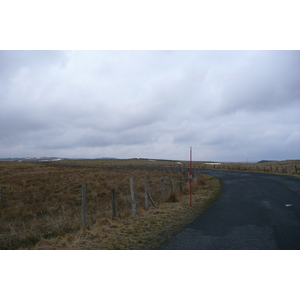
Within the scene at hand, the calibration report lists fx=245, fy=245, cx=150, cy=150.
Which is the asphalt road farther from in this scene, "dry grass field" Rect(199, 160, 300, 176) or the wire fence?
"dry grass field" Rect(199, 160, 300, 176)

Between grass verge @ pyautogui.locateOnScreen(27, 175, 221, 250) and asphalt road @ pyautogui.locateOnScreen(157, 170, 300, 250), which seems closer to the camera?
asphalt road @ pyautogui.locateOnScreen(157, 170, 300, 250)

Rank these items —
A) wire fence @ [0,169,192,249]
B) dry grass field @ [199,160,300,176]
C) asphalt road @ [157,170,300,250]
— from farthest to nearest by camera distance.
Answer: dry grass field @ [199,160,300,176]
wire fence @ [0,169,192,249]
asphalt road @ [157,170,300,250]

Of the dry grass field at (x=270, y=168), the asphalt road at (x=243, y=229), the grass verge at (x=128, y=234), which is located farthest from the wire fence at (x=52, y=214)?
the dry grass field at (x=270, y=168)

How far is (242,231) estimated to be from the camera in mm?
6793

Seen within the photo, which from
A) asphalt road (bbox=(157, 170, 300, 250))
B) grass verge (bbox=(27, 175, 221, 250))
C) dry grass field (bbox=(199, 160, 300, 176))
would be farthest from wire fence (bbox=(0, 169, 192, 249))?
dry grass field (bbox=(199, 160, 300, 176))

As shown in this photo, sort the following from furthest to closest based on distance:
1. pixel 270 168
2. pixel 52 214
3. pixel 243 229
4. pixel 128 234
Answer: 1. pixel 270 168
2. pixel 52 214
3. pixel 243 229
4. pixel 128 234

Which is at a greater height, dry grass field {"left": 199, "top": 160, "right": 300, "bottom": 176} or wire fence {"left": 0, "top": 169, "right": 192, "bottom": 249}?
dry grass field {"left": 199, "top": 160, "right": 300, "bottom": 176}

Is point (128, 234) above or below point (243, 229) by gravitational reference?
below

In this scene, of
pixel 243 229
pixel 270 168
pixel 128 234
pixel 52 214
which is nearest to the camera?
pixel 128 234

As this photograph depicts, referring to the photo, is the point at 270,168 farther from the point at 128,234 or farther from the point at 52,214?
the point at 128,234

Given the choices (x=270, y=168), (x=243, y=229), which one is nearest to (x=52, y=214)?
(x=243, y=229)

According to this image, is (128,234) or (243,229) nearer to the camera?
(128,234)

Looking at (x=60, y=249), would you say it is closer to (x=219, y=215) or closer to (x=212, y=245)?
(x=212, y=245)

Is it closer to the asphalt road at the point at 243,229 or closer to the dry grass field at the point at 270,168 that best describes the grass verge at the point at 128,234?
the asphalt road at the point at 243,229
